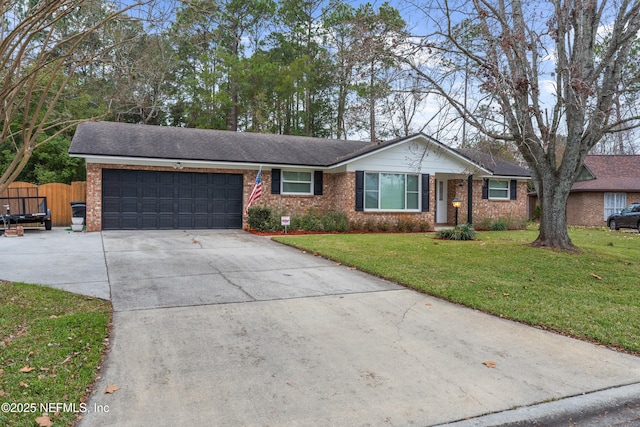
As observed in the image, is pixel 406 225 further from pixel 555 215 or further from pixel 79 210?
pixel 79 210

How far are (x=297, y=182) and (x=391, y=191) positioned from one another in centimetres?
382

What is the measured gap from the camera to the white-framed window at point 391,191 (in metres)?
16.8

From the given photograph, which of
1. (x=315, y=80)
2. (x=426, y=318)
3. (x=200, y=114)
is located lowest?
(x=426, y=318)

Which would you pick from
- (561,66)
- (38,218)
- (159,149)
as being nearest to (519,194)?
(561,66)

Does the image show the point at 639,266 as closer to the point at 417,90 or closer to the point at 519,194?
the point at 417,90

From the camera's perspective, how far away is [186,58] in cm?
2745

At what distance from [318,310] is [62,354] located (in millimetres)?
2958

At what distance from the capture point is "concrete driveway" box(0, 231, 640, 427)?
10.4 feet

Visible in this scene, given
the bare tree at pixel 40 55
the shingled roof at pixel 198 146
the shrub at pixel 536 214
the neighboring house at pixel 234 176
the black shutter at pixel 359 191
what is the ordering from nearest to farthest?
the bare tree at pixel 40 55
the shingled roof at pixel 198 146
the neighboring house at pixel 234 176
the black shutter at pixel 359 191
the shrub at pixel 536 214

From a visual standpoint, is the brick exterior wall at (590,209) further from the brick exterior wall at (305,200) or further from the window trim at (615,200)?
the brick exterior wall at (305,200)

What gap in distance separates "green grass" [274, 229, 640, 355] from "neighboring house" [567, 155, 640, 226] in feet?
45.7

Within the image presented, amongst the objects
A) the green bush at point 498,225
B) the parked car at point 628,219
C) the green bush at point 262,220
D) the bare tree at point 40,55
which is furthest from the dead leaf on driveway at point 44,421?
the parked car at point 628,219

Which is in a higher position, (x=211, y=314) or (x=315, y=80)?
(x=315, y=80)

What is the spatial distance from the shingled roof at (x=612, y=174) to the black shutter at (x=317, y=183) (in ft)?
51.2
